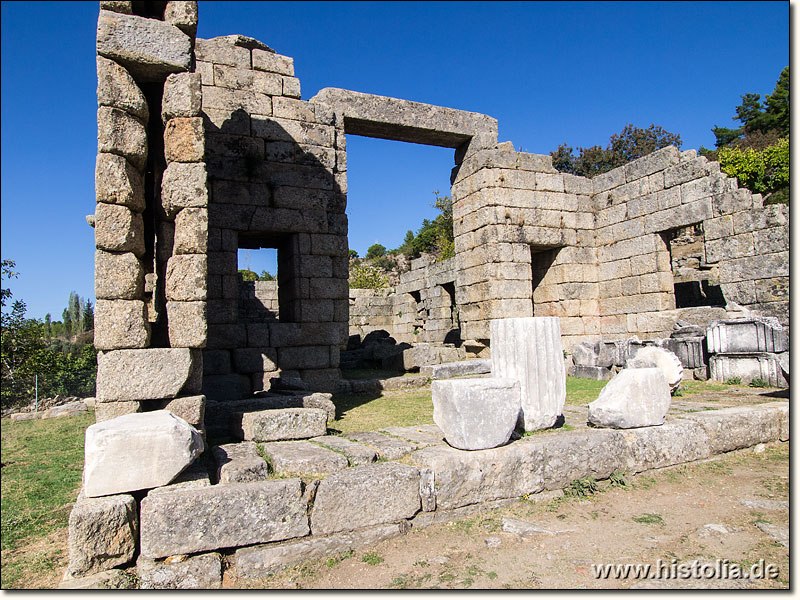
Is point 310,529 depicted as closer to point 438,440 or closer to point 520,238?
point 438,440

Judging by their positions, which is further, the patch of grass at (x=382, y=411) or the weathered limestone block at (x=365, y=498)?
the patch of grass at (x=382, y=411)

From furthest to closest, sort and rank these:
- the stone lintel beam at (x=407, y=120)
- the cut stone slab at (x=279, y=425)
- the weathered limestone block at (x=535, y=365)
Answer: the stone lintel beam at (x=407, y=120) < the weathered limestone block at (x=535, y=365) < the cut stone slab at (x=279, y=425)

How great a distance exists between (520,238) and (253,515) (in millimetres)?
9751

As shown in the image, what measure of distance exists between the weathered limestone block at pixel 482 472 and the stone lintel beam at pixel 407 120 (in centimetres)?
810

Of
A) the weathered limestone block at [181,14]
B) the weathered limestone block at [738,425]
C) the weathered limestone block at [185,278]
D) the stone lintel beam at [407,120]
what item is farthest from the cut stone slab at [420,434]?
the stone lintel beam at [407,120]

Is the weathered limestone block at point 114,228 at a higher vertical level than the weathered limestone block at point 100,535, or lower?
higher

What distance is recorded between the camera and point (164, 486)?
364cm

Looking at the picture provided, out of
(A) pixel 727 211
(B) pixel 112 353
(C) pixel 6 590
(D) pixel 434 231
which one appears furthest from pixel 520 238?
(D) pixel 434 231

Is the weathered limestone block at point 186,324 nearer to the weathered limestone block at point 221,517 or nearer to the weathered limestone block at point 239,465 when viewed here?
the weathered limestone block at point 239,465

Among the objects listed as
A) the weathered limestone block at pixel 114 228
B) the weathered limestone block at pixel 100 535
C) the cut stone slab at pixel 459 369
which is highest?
the weathered limestone block at pixel 114 228

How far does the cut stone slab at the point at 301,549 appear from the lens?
344cm

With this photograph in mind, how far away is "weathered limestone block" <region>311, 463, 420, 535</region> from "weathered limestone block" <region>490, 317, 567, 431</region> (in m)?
1.78
